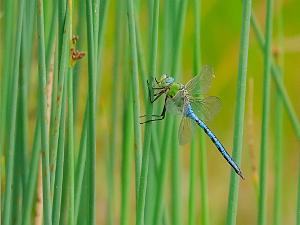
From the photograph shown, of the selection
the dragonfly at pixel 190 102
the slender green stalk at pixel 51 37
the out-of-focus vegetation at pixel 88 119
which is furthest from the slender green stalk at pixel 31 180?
the dragonfly at pixel 190 102

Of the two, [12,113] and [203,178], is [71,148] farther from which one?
[203,178]

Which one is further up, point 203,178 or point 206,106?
point 206,106

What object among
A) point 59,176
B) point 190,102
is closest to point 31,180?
point 59,176

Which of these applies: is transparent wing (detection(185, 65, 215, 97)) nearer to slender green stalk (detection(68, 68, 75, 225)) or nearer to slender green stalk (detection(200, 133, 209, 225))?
slender green stalk (detection(200, 133, 209, 225))

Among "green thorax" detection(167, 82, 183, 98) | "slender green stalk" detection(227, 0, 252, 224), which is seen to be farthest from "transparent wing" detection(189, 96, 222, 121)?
"slender green stalk" detection(227, 0, 252, 224)

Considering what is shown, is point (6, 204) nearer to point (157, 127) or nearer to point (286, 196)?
point (157, 127)

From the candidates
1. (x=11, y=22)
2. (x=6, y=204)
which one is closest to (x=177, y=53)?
(x=11, y=22)
